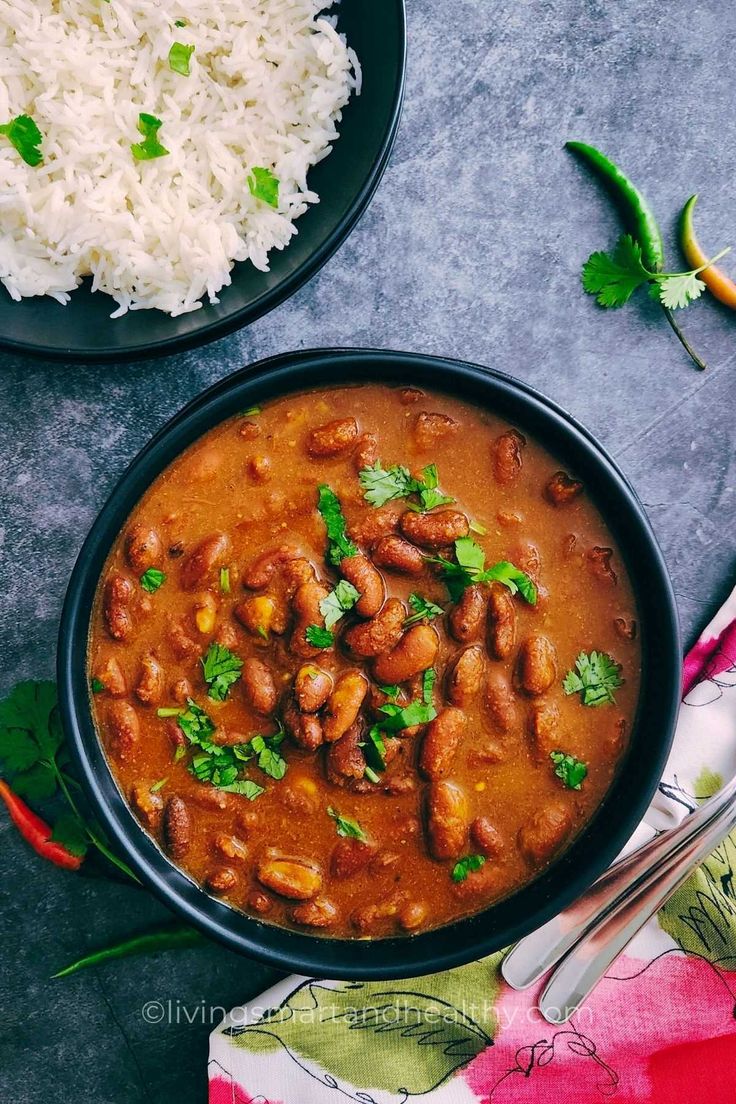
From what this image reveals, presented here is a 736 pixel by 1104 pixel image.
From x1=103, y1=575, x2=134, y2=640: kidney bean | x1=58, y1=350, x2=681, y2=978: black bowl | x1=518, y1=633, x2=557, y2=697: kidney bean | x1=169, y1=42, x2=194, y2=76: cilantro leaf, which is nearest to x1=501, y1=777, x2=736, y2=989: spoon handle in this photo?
x1=58, y1=350, x2=681, y2=978: black bowl

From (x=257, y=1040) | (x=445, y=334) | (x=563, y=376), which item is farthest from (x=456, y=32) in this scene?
(x=257, y=1040)

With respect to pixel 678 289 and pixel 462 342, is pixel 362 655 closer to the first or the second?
pixel 462 342

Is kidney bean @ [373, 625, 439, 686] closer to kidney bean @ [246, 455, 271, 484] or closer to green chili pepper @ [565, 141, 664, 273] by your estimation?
kidney bean @ [246, 455, 271, 484]

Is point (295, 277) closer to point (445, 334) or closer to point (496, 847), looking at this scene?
point (445, 334)

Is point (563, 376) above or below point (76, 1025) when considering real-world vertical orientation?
above

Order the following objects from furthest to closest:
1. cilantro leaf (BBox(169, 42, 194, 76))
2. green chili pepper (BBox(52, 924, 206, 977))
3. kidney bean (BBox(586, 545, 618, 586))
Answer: green chili pepper (BBox(52, 924, 206, 977))
cilantro leaf (BBox(169, 42, 194, 76))
kidney bean (BBox(586, 545, 618, 586))

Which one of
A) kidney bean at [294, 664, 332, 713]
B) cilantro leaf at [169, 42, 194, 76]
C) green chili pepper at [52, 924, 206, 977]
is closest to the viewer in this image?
kidney bean at [294, 664, 332, 713]
